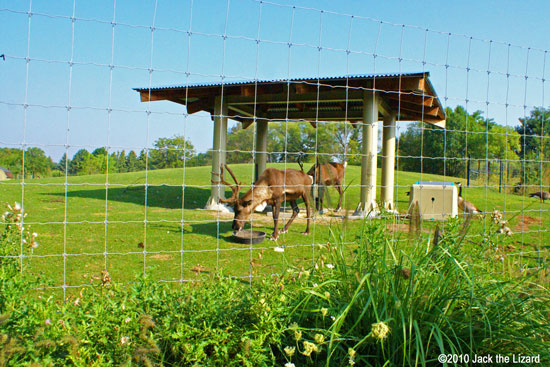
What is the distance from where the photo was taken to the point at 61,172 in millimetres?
4383

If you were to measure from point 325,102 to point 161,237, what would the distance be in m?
7.63

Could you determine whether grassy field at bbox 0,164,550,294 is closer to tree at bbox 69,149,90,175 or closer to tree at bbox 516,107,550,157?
tree at bbox 69,149,90,175

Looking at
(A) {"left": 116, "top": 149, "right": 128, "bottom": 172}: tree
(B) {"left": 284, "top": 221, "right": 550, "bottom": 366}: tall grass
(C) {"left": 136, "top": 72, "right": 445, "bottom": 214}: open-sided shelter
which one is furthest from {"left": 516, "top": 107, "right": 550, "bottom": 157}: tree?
(A) {"left": 116, "top": 149, "right": 128, "bottom": 172}: tree

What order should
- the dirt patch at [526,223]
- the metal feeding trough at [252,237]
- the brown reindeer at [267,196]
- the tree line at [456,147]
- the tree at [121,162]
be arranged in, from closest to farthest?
the tree at [121,162] < the metal feeding trough at [252,237] < the brown reindeer at [267,196] < the dirt patch at [526,223] < the tree line at [456,147]

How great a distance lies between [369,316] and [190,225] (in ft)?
25.8

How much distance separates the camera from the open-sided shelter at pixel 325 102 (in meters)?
10.3

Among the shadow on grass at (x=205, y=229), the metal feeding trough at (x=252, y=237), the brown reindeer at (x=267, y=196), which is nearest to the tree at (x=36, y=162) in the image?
the metal feeding trough at (x=252, y=237)

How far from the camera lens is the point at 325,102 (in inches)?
559

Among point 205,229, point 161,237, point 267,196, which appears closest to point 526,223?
point 267,196

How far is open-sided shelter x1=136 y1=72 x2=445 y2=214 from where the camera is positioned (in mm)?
10297

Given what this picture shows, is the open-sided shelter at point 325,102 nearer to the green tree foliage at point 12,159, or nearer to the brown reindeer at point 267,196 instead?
the brown reindeer at point 267,196

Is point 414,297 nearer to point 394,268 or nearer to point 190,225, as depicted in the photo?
point 394,268

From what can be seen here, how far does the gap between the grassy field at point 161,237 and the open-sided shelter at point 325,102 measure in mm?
1563

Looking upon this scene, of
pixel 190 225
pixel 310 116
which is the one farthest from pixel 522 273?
pixel 310 116
